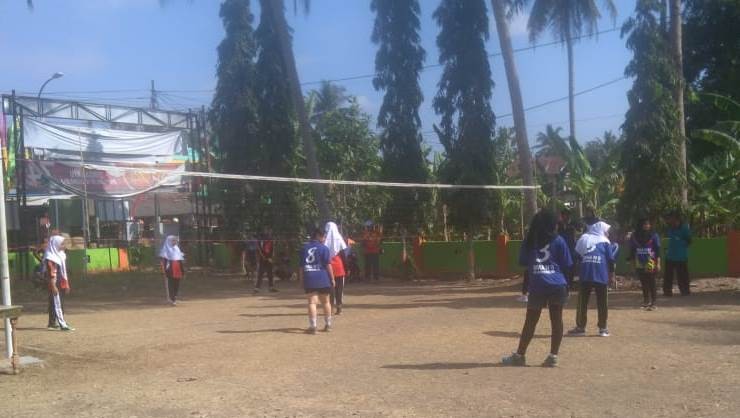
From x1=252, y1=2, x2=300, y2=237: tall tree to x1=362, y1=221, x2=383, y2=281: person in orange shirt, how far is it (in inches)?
175

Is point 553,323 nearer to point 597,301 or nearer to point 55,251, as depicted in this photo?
point 597,301

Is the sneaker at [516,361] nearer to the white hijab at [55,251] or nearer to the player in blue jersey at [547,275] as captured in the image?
the player in blue jersey at [547,275]

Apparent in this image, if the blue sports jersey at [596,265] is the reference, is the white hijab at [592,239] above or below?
above

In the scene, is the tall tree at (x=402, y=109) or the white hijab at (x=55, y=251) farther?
the tall tree at (x=402, y=109)

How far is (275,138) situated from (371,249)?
646cm

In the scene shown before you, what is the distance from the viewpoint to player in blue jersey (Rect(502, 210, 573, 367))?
7.90 meters

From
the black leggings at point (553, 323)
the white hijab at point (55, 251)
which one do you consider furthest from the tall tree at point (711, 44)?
the white hijab at point (55, 251)

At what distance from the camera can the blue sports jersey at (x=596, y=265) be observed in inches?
394

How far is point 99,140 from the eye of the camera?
26.5 metres

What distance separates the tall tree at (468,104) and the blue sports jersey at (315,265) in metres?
10.8

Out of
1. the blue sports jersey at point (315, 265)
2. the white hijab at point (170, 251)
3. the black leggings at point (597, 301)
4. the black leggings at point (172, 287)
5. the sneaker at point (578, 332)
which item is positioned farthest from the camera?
the black leggings at point (172, 287)

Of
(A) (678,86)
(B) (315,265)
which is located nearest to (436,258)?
(A) (678,86)

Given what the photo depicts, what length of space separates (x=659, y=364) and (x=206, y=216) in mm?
21556

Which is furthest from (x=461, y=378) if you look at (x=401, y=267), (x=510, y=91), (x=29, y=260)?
(x=29, y=260)
